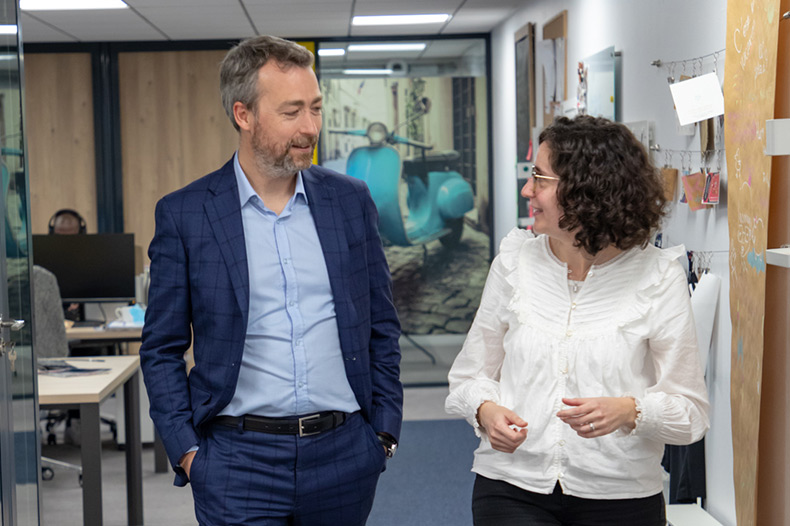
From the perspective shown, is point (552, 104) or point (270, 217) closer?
point (270, 217)

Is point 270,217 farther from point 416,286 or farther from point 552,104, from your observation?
point 416,286

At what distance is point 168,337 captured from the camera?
6.00ft

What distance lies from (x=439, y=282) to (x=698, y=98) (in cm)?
431

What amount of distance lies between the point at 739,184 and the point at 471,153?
461cm

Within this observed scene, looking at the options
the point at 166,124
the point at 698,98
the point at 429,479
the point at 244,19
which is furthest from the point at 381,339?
the point at 166,124

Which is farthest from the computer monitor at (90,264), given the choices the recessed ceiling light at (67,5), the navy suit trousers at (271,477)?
the navy suit trousers at (271,477)

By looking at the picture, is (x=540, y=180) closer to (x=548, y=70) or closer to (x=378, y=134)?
(x=548, y=70)

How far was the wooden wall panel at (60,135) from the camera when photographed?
273 inches

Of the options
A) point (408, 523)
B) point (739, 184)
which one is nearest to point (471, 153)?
point (408, 523)

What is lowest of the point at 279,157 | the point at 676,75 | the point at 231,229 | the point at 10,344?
the point at 10,344

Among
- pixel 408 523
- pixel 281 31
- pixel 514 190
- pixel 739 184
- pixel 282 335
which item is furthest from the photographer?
pixel 281 31

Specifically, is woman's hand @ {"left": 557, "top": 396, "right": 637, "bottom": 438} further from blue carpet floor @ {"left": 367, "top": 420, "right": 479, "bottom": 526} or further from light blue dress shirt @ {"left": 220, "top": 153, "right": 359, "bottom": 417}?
blue carpet floor @ {"left": 367, "top": 420, "right": 479, "bottom": 526}

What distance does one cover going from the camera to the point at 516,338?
1.69m

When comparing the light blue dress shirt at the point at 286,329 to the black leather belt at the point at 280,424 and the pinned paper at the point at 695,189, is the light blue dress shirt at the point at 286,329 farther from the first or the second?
the pinned paper at the point at 695,189
